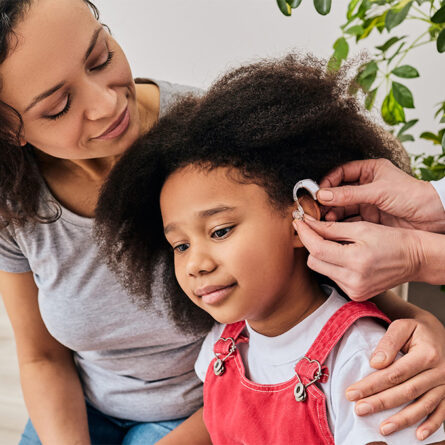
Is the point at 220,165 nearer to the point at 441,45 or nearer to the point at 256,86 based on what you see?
the point at 256,86

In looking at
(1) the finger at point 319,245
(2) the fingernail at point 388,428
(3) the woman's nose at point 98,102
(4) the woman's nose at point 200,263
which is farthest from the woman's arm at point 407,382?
(3) the woman's nose at point 98,102

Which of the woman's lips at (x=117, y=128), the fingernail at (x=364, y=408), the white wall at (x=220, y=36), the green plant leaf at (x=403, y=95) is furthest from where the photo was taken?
the white wall at (x=220, y=36)

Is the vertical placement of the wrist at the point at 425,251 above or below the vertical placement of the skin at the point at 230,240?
above

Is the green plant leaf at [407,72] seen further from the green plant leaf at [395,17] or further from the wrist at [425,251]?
the wrist at [425,251]

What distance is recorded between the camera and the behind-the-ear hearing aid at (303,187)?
2.73 feet

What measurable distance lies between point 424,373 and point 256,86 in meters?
0.51

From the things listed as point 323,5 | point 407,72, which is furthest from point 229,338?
point 407,72

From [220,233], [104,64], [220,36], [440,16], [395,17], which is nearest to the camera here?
[220,233]

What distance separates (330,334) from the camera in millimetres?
846

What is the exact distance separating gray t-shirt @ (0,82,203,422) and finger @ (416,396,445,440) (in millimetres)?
515

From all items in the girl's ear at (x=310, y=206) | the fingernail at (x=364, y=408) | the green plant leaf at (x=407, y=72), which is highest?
the green plant leaf at (x=407, y=72)

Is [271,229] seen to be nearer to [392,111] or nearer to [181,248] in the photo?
[181,248]

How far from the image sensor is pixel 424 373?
2.57ft

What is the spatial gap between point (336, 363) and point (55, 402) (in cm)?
72
